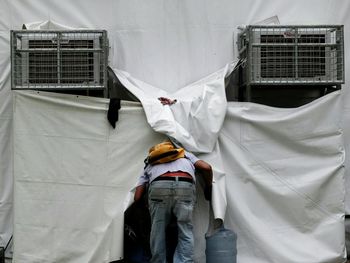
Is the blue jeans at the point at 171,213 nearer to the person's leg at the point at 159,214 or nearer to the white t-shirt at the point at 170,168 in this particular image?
the person's leg at the point at 159,214

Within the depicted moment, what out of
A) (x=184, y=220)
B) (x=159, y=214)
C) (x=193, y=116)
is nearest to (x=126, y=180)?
(x=159, y=214)

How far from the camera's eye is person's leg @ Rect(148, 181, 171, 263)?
17.0 feet

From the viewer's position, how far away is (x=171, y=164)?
5.24 meters

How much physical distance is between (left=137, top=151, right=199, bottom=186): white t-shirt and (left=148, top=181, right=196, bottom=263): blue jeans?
110 millimetres

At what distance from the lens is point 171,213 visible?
17.4 feet

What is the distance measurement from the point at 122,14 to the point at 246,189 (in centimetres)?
250

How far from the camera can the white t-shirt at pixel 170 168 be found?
205 inches

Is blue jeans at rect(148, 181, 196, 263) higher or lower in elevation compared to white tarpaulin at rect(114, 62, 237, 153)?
lower

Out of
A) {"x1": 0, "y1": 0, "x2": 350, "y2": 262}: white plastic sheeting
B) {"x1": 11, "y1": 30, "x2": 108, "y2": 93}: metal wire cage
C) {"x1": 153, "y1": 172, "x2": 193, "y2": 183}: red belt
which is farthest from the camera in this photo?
{"x1": 0, "y1": 0, "x2": 350, "y2": 262}: white plastic sheeting

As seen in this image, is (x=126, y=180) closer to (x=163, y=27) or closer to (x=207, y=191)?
(x=207, y=191)

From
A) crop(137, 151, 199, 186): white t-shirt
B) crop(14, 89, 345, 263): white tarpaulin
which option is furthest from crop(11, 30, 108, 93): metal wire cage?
crop(137, 151, 199, 186): white t-shirt

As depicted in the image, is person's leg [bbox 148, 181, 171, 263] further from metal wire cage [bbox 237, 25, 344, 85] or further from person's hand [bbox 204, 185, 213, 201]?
metal wire cage [bbox 237, 25, 344, 85]

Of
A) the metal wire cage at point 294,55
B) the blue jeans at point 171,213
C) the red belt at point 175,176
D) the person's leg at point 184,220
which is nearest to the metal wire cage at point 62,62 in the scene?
the red belt at point 175,176

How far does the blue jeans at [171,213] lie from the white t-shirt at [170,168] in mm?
110
